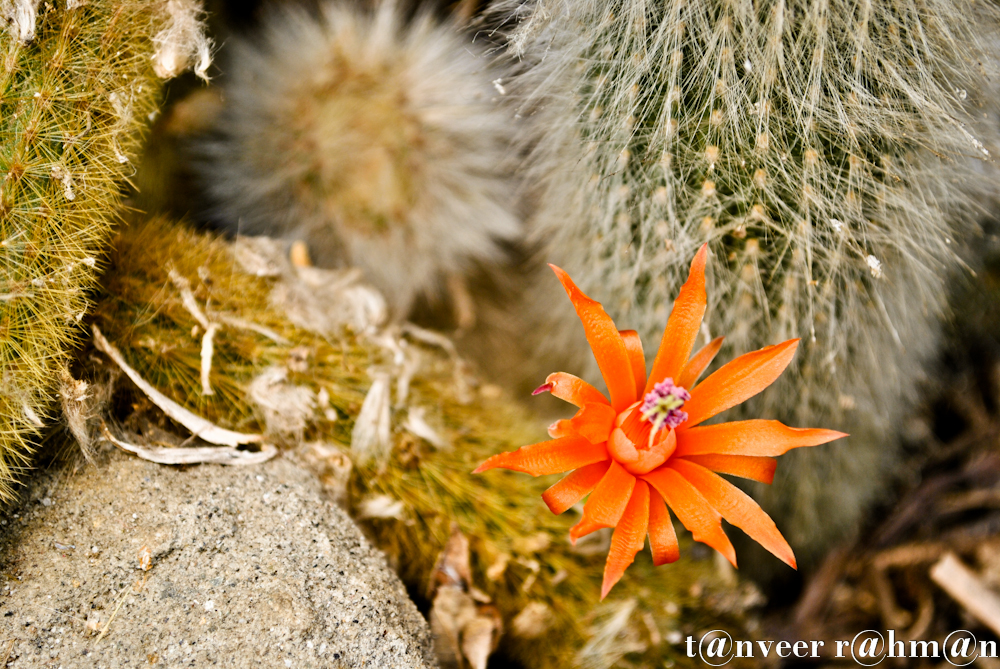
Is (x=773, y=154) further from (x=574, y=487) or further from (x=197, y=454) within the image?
(x=197, y=454)

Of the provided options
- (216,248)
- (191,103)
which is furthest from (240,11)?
(216,248)

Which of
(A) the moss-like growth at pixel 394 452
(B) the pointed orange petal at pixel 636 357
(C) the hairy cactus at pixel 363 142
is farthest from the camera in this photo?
(C) the hairy cactus at pixel 363 142

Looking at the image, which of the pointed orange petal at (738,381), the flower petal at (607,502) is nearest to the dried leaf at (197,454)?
the flower petal at (607,502)

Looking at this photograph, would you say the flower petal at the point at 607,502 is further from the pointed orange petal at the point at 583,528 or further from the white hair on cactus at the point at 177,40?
the white hair on cactus at the point at 177,40

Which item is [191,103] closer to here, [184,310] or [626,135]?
[184,310]


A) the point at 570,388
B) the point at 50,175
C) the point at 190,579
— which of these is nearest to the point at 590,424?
the point at 570,388

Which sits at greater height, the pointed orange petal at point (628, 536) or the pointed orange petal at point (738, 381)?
the pointed orange petal at point (738, 381)

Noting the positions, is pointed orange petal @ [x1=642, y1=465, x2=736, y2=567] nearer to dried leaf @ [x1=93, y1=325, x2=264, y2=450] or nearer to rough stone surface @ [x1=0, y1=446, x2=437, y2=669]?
rough stone surface @ [x1=0, y1=446, x2=437, y2=669]
